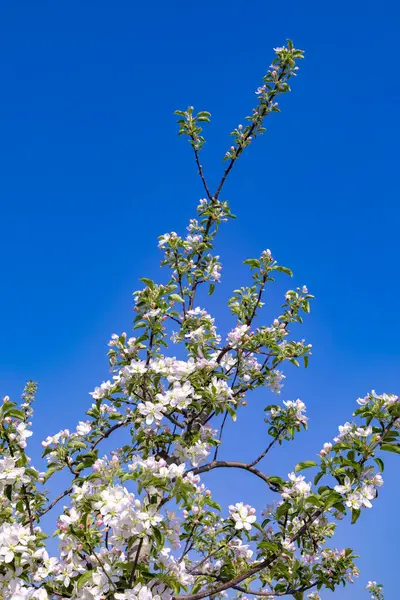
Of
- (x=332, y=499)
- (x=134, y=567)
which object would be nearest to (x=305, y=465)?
(x=332, y=499)

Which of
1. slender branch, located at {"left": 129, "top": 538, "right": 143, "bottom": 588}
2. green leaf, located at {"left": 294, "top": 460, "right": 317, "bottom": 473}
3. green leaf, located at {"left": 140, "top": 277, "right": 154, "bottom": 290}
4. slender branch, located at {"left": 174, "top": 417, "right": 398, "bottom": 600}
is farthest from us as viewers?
green leaf, located at {"left": 140, "top": 277, "right": 154, "bottom": 290}

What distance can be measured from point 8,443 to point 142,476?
99 centimetres

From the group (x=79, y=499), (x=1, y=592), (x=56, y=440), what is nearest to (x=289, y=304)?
(x=56, y=440)

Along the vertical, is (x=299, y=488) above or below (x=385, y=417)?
below

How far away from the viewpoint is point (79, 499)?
9.87 feet

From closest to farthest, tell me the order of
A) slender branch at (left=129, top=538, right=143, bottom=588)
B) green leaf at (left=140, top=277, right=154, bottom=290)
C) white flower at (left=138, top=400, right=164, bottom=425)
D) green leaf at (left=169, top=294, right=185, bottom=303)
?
slender branch at (left=129, top=538, right=143, bottom=588)
white flower at (left=138, top=400, right=164, bottom=425)
green leaf at (left=140, top=277, right=154, bottom=290)
green leaf at (left=169, top=294, right=185, bottom=303)

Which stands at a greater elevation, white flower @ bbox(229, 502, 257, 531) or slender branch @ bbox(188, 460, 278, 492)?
slender branch @ bbox(188, 460, 278, 492)

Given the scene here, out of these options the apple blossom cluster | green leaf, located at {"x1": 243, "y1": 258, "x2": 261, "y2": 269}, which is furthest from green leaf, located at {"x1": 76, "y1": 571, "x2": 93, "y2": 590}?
green leaf, located at {"x1": 243, "y1": 258, "x2": 261, "y2": 269}

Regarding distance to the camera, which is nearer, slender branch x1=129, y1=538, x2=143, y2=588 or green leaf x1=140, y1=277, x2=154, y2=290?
slender branch x1=129, y1=538, x2=143, y2=588

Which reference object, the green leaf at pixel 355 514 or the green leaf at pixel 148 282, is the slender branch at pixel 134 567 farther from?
the green leaf at pixel 148 282

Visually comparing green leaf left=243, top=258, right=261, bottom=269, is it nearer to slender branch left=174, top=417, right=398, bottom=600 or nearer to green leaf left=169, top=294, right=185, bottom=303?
green leaf left=169, top=294, right=185, bottom=303

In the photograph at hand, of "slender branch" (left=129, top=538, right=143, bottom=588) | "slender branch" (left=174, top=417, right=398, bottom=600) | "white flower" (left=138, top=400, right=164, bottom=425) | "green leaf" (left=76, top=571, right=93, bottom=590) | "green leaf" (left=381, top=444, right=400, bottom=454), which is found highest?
"white flower" (left=138, top=400, right=164, bottom=425)

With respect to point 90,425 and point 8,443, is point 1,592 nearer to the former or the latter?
point 8,443

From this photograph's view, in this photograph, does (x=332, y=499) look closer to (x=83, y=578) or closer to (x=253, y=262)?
(x=83, y=578)
